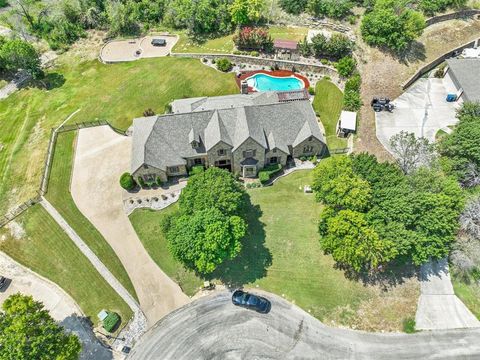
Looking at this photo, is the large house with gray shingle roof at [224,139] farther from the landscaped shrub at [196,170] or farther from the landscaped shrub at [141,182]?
the landscaped shrub at [196,170]

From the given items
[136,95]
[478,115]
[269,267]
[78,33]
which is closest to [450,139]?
[478,115]

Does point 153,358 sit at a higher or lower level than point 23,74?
lower

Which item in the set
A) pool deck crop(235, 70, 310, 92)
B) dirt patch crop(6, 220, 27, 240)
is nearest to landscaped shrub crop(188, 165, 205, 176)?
pool deck crop(235, 70, 310, 92)

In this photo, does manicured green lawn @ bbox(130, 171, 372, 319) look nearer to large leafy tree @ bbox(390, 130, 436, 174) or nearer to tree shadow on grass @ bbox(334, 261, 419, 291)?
tree shadow on grass @ bbox(334, 261, 419, 291)

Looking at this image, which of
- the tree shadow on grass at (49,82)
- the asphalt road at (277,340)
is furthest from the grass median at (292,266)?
the tree shadow on grass at (49,82)

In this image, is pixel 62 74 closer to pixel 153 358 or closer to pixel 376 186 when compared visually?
pixel 153 358

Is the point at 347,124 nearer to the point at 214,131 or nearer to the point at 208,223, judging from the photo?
the point at 214,131

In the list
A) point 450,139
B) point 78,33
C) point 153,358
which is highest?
point 78,33

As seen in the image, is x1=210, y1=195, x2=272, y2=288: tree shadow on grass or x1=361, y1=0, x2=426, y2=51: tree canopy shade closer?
x1=210, y1=195, x2=272, y2=288: tree shadow on grass
